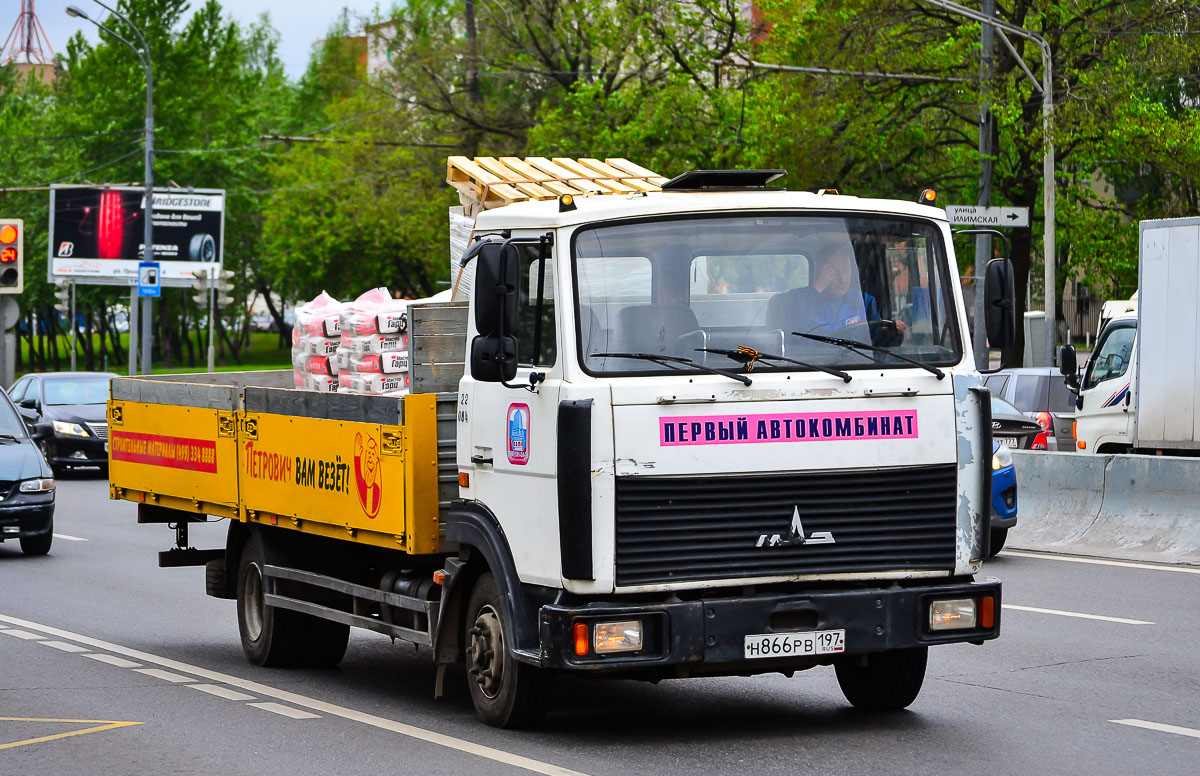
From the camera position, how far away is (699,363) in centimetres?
707

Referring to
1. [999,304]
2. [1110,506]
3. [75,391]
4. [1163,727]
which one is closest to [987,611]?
[1163,727]

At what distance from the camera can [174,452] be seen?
34.9ft

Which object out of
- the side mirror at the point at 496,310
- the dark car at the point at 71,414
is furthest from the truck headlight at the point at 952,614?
the dark car at the point at 71,414

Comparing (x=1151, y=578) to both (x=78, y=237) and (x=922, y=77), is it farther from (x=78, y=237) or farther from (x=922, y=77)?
(x=78, y=237)

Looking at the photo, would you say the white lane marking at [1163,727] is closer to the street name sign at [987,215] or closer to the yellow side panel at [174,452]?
the yellow side panel at [174,452]

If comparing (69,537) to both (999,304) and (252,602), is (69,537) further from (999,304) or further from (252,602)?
(999,304)

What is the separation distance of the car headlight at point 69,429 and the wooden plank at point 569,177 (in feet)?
59.1

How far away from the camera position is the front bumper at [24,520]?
16156 mm

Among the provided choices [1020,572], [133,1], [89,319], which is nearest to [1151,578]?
[1020,572]

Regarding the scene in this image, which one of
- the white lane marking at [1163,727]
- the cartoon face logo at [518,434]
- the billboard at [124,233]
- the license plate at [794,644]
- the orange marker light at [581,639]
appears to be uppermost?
the billboard at [124,233]

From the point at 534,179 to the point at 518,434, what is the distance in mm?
2726

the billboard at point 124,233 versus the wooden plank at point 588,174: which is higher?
the billboard at point 124,233

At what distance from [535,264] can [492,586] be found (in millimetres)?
1407

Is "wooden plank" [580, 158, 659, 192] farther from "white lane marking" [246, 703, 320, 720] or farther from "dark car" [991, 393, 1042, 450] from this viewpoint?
"dark car" [991, 393, 1042, 450]
